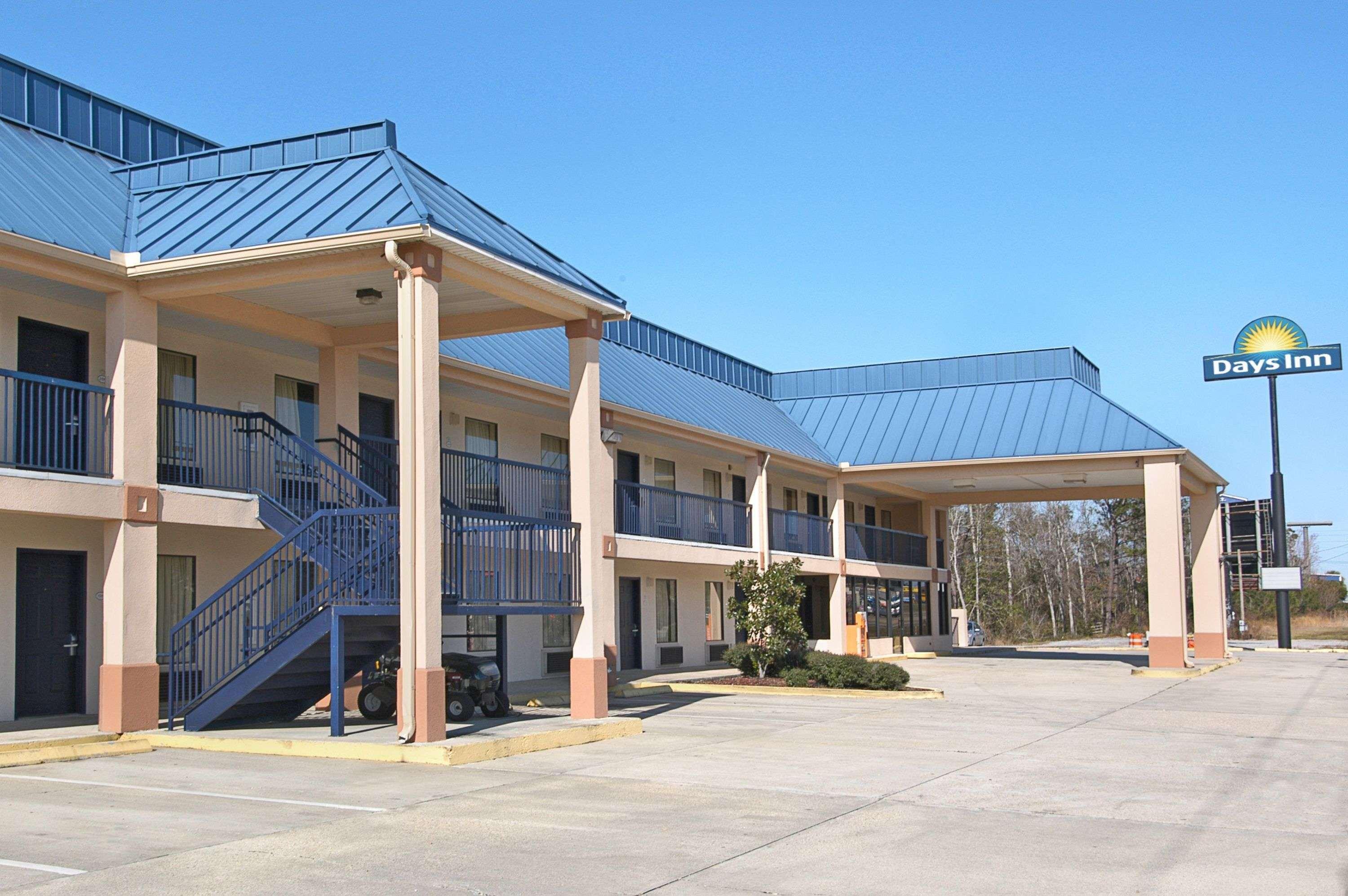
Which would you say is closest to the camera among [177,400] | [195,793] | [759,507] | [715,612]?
[195,793]

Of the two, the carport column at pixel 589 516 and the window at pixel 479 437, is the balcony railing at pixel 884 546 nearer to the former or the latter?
the window at pixel 479 437

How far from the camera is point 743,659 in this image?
1005 inches

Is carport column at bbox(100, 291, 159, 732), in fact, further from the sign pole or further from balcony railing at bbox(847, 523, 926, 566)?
the sign pole

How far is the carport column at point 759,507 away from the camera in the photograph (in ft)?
97.9

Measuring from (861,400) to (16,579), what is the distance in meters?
26.4

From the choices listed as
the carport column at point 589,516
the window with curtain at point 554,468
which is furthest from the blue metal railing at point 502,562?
the window with curtain at point 554,468

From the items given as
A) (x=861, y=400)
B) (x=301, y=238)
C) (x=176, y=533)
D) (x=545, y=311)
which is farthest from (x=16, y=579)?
(x=861, y=400)

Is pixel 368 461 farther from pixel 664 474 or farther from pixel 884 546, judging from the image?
pixel 884 546

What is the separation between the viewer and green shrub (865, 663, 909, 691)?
23125mm

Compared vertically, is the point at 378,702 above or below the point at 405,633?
below

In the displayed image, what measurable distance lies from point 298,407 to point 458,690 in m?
5.34

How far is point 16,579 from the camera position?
51.3 feet

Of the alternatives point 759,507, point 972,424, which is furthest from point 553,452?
point 972,424

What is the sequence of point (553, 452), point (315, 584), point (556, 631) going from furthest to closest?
point (556, 631), point (553, 452), point (315, 584)
